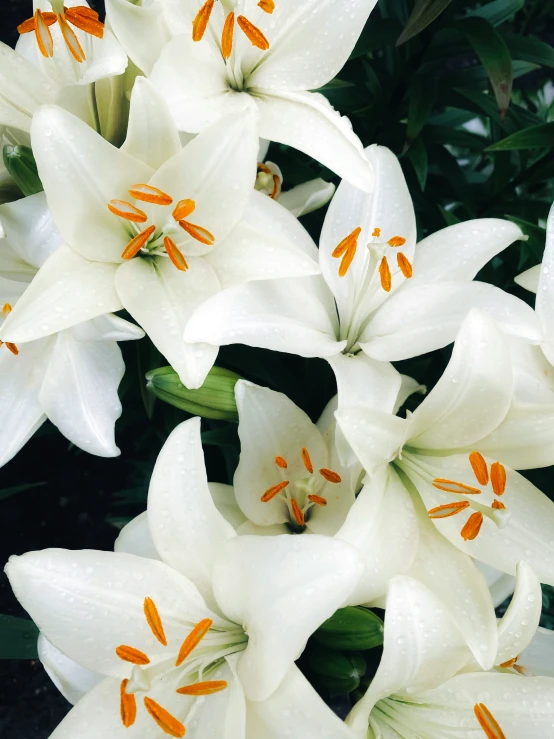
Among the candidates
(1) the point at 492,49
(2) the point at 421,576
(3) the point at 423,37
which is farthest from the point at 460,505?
(3) the point at 423,37

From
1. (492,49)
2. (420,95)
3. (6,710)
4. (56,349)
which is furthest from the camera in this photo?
(6,710)

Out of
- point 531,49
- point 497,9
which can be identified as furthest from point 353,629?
point 497,9

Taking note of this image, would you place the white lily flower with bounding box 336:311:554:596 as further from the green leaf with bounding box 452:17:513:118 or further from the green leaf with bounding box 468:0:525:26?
the green leaf with bounding box 468:0:525:26

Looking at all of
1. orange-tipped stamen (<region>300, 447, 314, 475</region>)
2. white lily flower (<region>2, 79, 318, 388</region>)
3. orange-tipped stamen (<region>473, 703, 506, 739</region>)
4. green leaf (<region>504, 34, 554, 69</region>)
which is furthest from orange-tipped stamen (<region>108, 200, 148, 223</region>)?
green leaf (<region>504, 34, 554, 69</region>)

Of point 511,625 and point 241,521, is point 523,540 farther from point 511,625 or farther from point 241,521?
point 241,521

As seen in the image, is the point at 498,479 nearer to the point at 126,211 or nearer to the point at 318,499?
the point at 318,499
